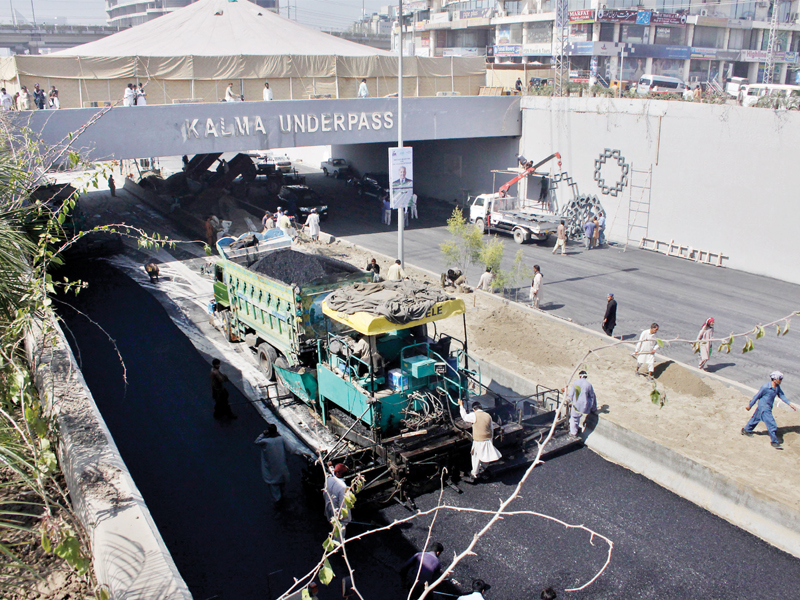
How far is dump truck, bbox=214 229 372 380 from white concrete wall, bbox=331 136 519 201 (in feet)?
65.5

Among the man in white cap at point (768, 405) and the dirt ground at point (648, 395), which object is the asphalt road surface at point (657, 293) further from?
the man in white cap at point (768, 405)

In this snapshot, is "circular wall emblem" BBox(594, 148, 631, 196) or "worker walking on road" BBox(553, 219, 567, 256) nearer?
"worker walking on road" BBox(553, 219, 567, 256)

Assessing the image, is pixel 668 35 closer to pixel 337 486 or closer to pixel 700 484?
pixel 700 484

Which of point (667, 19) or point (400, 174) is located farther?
point (667, 19)

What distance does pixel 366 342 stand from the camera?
395 inches

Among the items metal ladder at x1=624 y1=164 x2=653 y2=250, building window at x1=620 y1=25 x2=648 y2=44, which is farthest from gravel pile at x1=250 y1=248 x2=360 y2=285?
building window at x1=620 y1=25 x2=648 y2=44

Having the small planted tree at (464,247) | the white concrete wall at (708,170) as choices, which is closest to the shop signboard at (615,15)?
the white concrete wall at (708,170)

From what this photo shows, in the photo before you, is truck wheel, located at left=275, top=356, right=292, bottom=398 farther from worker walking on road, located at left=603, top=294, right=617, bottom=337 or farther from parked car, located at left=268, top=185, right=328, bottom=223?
parked car, located at left=268, top=185, right=328, bottom=223

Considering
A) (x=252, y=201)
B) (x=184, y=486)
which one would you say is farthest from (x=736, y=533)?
(x=252, y=201)

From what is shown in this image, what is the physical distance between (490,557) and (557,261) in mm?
17322

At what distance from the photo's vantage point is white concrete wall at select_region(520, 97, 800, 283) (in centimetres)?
2177

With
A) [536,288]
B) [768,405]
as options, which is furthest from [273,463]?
[536,288]

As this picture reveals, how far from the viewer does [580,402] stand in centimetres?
1131

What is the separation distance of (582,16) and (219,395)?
55271mm
